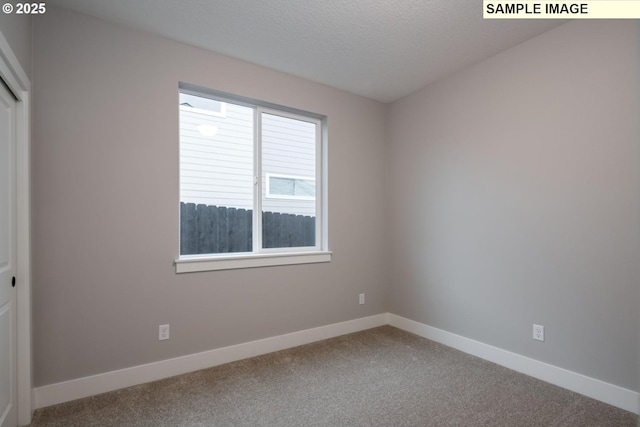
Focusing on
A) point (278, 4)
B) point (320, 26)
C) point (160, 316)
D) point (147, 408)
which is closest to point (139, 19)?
point (278, 4)

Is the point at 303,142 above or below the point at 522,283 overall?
above

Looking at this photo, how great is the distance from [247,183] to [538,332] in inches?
109

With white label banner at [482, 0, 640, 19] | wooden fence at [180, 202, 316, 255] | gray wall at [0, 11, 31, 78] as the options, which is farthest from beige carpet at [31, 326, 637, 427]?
white label banner at [482, 0, 640, 19]

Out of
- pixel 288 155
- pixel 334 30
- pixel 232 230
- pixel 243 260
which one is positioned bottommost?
pixel 243 260

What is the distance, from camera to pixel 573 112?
7.59ft

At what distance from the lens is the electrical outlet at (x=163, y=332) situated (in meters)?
2.48

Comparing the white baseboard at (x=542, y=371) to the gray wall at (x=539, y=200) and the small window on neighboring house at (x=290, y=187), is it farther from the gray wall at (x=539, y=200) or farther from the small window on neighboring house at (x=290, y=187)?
the small window on neighboring house at (x=290, y=187)

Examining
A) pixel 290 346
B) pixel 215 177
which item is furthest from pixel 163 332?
pixel 215 177

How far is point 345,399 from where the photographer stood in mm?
2189

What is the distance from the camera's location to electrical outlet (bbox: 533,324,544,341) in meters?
2.47

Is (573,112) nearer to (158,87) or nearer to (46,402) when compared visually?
(158,87)

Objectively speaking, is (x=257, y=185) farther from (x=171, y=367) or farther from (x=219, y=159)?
(x=171, y=367)

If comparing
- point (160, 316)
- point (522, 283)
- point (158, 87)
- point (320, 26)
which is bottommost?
point (160, 316)

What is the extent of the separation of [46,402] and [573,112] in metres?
4.14
